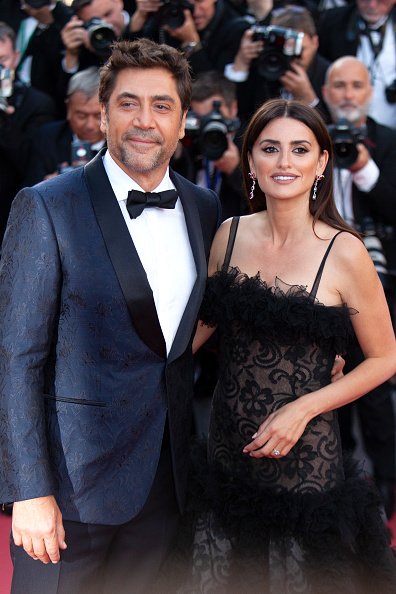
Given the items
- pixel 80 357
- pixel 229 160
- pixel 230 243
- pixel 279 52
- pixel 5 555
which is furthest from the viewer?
pixel 279 52

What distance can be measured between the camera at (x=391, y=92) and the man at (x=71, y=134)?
1.44 m

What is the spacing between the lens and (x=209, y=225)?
2.57 m

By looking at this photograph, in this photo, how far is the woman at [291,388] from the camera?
7.76 ft

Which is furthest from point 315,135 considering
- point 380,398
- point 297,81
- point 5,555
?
point 5,555

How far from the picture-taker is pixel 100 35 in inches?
171

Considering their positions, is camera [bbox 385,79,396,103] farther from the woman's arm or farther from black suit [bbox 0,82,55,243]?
the woman's arm

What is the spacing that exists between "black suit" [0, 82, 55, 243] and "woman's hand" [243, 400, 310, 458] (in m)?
2.30

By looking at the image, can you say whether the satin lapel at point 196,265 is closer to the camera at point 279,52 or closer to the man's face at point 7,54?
the camera at point 279,52

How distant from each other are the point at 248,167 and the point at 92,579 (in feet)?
4.08

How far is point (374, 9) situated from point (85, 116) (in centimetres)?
164

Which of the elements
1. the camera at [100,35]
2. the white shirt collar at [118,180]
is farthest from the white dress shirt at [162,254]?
the camera at [100,35]

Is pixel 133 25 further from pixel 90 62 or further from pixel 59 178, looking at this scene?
pixel 59 178

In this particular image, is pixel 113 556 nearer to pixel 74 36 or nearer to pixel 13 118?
pixel 13 118

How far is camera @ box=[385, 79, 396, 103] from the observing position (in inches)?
176
